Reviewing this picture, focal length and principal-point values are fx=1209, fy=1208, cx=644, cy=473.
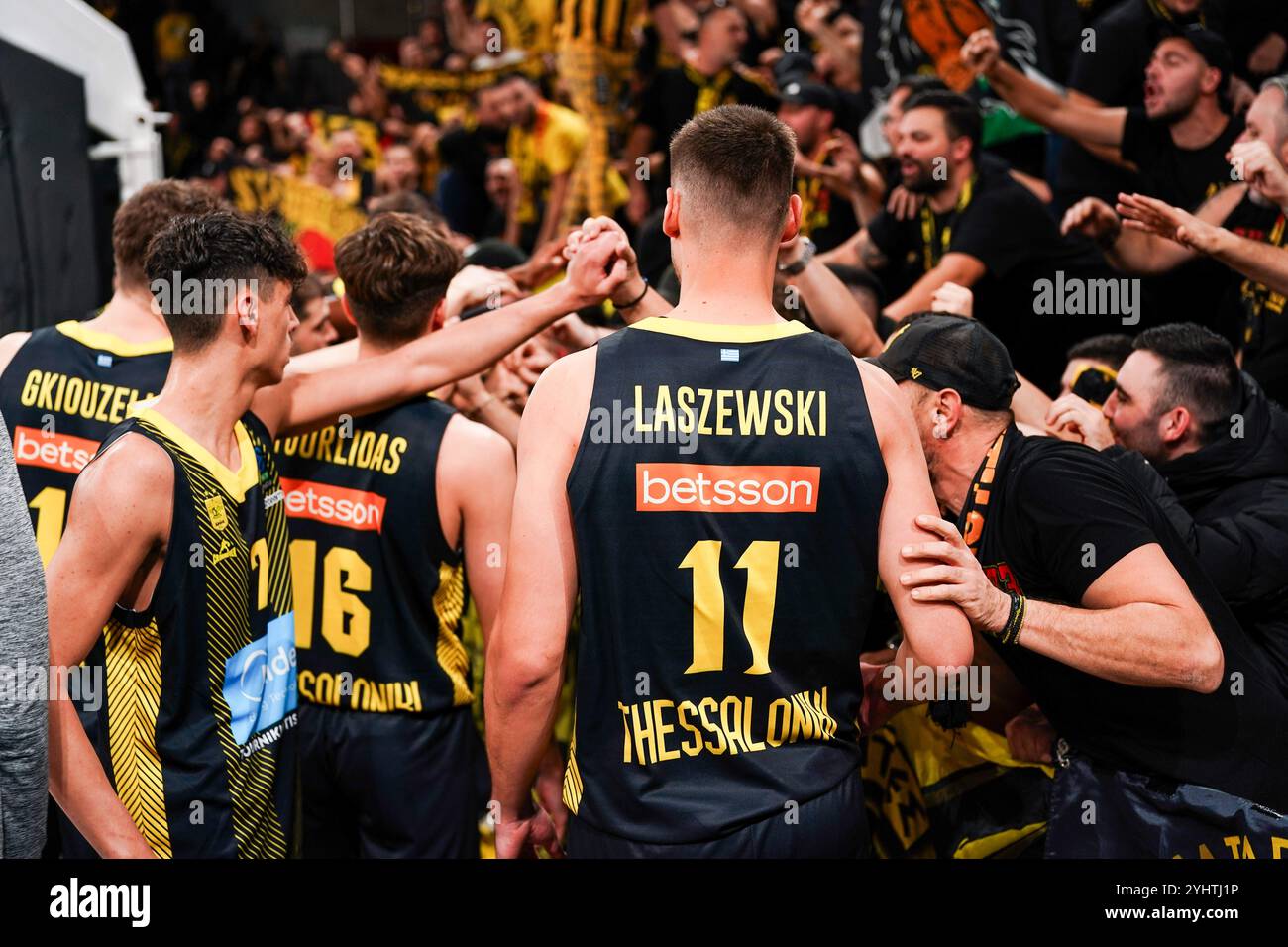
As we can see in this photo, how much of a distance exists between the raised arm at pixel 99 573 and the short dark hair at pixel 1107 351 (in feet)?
9.78

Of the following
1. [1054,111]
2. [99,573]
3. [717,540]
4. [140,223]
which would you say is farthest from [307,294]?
[1054,111]

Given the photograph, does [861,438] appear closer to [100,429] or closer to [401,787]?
[401,787]

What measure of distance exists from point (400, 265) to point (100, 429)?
0.98 m

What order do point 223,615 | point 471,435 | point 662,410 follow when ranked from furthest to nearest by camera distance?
point 471,435, point 223,615, point 662,410

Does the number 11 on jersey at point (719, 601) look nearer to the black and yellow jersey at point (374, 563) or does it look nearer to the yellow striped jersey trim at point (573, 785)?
the yellow striped jersey trim at point (573, 785)

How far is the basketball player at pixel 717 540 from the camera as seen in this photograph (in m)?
2.34

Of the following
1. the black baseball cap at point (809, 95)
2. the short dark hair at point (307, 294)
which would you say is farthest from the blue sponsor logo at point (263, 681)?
the black baseball cap at point (809, 95)

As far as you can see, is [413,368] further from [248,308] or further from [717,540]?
[717,540]

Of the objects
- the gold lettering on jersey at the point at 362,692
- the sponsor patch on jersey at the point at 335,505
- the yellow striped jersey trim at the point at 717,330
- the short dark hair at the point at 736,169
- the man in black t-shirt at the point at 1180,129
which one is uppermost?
the man in black t-shirt at the point at 1180,129

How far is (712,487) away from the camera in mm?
2338

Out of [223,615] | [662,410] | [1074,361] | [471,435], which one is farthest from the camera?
[1074,361]

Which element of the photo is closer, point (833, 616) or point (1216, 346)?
point (833, 616)

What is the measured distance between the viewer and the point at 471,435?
3.32 meters
